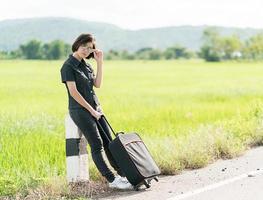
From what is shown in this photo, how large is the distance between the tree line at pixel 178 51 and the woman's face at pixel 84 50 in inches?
1565

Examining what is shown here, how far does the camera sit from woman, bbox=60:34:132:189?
781 cm

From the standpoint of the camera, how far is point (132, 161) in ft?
25.1

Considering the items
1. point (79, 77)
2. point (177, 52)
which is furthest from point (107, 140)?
point (177, 52)

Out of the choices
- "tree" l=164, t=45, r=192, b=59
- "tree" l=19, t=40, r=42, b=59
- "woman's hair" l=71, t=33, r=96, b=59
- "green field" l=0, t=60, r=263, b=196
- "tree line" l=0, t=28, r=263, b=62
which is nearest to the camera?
"woman's hair" l=71, t=33, r=96, b=59

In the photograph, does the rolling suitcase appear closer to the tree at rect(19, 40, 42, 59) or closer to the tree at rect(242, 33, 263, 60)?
the tree at rect(19, 40, 42, 59)

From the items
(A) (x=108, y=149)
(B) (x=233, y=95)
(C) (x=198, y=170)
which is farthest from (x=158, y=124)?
(B) (x=233, y=95)

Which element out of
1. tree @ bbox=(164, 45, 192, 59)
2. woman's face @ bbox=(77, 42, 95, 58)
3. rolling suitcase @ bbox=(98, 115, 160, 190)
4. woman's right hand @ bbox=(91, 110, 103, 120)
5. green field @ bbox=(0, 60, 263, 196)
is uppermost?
woman's face @ bbox=(77, 42, 95, 58)

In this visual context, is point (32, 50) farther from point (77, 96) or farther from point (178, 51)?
point (77, 96)

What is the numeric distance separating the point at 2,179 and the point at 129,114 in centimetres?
1065

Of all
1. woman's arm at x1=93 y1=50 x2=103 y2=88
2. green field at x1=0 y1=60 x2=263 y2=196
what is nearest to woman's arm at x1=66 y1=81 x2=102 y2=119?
woman's arm at x1=93 y1=50 x2=103 y2=88

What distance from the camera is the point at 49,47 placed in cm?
8744

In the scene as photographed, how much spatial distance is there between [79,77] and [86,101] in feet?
0.96

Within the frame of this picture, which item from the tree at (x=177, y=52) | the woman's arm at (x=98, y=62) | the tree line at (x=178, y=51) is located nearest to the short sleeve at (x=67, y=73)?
the woman's arm at (x=98, y=62)

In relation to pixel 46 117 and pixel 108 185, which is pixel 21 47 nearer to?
pixel 46 117
